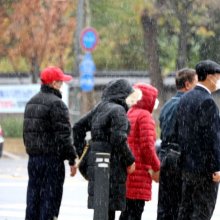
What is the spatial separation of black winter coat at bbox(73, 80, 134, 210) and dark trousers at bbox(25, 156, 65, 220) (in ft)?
1.78

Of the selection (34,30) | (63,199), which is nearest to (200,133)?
(63,199)

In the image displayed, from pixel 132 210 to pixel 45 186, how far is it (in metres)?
0.91

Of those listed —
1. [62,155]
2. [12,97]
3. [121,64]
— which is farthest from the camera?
[121,64]

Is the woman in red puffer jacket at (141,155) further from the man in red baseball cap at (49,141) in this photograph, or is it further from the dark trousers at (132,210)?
the man in red baseball cap at (49,141)

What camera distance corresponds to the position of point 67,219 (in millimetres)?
13375

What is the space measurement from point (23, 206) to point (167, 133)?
15.1 feet

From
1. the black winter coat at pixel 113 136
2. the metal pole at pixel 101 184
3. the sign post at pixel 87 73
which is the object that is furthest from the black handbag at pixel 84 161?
the sign post at pixel 87 73

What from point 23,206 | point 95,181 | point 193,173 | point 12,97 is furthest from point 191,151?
point 12,97

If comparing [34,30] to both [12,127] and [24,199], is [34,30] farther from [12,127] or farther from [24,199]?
[24,199]

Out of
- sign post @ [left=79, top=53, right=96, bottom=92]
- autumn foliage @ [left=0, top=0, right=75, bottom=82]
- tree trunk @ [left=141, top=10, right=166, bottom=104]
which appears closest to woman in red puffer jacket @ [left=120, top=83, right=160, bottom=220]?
sign post @ [left=79, top=53, right=96, bottom=92]

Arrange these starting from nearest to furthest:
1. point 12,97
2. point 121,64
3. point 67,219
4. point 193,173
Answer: point 193,173
point 67,219
point 12,97
point 121,64

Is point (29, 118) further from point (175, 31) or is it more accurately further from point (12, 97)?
point (175, 31)

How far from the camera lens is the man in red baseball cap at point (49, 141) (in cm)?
1080

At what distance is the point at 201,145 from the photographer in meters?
9.38
